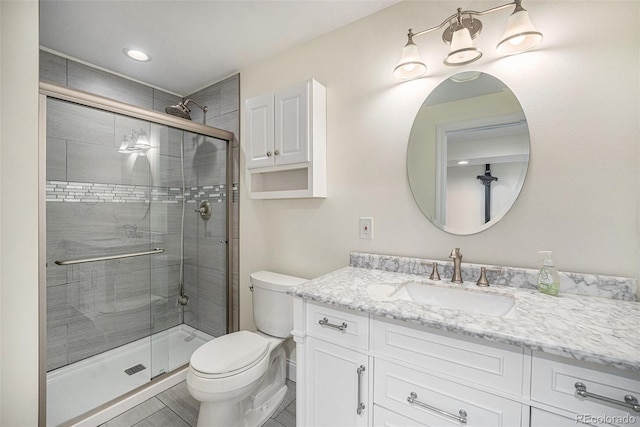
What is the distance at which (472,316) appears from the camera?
91cm

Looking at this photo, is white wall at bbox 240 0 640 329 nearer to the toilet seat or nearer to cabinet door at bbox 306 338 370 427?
the toilet seat

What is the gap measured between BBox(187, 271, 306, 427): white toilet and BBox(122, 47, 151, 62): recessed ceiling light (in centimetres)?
180

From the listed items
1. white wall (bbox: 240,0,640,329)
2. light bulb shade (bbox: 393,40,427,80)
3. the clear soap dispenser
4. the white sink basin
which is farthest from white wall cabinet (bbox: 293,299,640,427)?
light bulb shade (bbox: 393,40,427,80)

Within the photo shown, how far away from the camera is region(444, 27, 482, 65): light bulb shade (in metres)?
1.21

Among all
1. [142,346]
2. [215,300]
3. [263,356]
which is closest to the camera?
[263,356]

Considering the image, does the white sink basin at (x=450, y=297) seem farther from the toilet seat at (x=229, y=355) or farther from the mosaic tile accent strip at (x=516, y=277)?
the toilet seat at (x=229, y=355)

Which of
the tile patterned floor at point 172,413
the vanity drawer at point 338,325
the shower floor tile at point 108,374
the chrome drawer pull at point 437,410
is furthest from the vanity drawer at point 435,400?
the shower floor tile at point 108,374

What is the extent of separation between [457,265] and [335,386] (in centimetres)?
76

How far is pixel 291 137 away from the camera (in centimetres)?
176

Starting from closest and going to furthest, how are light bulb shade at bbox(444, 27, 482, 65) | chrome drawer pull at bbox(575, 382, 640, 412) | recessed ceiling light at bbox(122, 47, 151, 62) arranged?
chrome drawer pull at bbox(575, 382, 640, 412) < light bulb shade at bbox(444, 27, 482, 65) < recessed ceiling light at bbox(122, 47, 151, 62)

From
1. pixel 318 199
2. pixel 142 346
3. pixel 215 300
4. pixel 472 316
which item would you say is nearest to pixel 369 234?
pixel 318 199

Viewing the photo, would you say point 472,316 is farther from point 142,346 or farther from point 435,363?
point 142,346

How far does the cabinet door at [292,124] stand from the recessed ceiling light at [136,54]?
3.64 feet

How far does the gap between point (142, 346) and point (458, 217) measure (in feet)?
7.23
